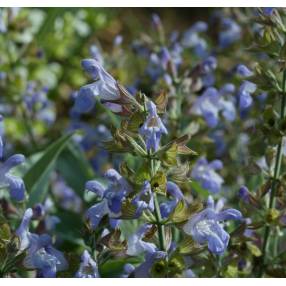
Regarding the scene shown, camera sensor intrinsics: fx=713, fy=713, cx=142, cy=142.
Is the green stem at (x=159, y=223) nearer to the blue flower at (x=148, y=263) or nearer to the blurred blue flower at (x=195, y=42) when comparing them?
the blue flower at (x=148, y=263)

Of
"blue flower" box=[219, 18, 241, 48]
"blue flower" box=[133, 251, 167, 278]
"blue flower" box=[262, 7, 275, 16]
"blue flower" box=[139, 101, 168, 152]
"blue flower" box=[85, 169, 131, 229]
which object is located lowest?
"blue flower" box=[133, 251, 167, 278]

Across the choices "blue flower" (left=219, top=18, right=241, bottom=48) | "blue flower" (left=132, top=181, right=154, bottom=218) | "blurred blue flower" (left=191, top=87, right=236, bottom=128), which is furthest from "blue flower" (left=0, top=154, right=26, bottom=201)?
"blue flower" (left=219, top=18, right=241, bottom=48)

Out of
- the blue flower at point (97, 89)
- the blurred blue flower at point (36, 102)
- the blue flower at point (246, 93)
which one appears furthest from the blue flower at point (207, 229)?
the blurred blue flower at point (36, 102)

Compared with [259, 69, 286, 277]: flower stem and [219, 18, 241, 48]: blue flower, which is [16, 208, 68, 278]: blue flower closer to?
[259, 69, 286, 277]: flower stem

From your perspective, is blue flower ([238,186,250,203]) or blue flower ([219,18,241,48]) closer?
blue flower ([238,186,250,203])

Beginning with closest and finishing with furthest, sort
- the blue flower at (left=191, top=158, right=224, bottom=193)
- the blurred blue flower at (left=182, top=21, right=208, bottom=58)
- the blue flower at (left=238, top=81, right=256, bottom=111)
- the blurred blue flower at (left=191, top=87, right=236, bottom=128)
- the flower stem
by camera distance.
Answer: the flower stem → the blue flower at (left=238, top=81, right=256, bottom=111) → the blue flower at (left=191, top=158, right=224, bottom=193) → the blurred blue flower at (left=191, top=87, right=236, bottom=128) → the blurred blue flower at (left=182, top=21, right=208, bottom=58)
